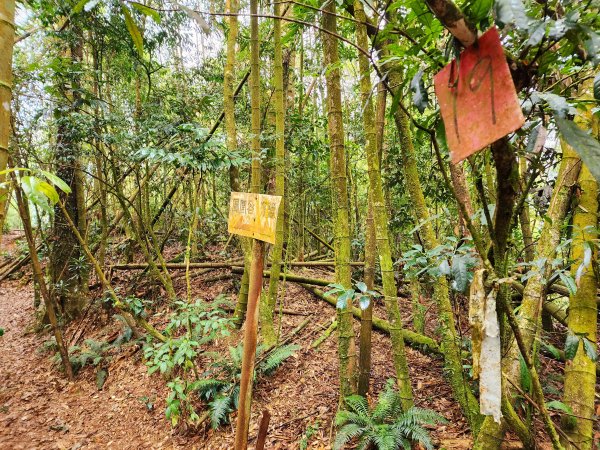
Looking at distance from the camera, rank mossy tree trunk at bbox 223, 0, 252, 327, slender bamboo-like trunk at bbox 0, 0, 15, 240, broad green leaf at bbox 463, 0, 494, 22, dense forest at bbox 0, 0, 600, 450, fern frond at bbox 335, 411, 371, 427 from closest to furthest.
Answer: broad green leaf at bbox 463, 0, 494, 22 → dense forest at bbox 0, 0, 600, 450 → slender bamboo-like trunk at bbox 0, 0, 15, 240 → fern frond at bbox 335, 411, 371, 427 → mossy tree trunk at bbox 223, 0, 252, 327

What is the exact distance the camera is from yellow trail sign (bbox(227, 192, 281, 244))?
1986 millimetres

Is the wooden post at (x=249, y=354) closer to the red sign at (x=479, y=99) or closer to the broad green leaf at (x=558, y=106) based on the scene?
the red sign at (x=479, y=99)

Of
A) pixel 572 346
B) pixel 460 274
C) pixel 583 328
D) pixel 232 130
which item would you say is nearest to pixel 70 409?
pixel 232 130

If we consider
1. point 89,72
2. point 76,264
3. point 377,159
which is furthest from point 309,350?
point 89,72

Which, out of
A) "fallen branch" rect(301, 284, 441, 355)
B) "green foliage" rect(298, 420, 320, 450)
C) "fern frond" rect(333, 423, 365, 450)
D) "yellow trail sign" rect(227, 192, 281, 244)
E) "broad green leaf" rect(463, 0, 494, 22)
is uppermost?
"broad green leaf" rect(463, 0, 494, 22)

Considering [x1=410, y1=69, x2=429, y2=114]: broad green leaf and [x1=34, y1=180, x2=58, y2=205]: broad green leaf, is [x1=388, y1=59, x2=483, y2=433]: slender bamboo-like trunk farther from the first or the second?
[x1=34, y1=180, x2=58, y2=205]: broad green leaf

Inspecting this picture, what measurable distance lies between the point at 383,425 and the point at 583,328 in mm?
1694

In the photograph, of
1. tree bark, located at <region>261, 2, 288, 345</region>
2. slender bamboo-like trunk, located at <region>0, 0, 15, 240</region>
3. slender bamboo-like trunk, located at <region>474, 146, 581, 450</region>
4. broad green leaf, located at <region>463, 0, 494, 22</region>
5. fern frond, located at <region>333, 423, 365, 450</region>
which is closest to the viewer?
broad green leaf, located at <region>463, 0, 494, 22</region>

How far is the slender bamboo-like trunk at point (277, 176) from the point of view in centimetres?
419

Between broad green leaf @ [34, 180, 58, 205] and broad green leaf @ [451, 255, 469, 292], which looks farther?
broad green leaf @ [451, 255, 469, 292]

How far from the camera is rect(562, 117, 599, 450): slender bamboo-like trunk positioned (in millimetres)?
1771

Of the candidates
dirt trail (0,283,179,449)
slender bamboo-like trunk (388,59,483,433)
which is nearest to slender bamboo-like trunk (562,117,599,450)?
slender bamboo-like trunk (388,59,483,433)

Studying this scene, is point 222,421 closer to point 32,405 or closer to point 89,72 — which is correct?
point 32,405

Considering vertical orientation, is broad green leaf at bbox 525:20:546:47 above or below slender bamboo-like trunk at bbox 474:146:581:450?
above
